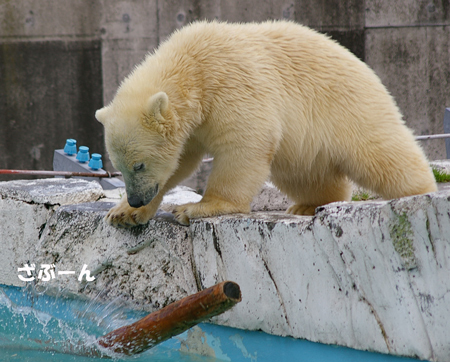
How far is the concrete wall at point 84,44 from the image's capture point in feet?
24.3

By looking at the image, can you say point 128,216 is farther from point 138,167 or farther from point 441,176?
point 441,176

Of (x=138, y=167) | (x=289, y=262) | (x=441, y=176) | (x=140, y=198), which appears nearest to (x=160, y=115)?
(x=138, y=167)

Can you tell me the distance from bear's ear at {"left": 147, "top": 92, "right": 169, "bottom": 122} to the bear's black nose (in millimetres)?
434

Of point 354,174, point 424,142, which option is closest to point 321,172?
point 354,174

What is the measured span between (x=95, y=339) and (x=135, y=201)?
772mm

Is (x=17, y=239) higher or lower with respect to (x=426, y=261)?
lower

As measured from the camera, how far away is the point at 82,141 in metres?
7.82

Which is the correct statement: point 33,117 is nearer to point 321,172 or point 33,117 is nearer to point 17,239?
point 17,239

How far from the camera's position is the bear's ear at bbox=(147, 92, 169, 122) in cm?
290

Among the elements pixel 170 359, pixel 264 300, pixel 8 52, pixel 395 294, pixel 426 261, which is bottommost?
pixel 170 359

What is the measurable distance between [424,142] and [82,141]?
5.03 metres

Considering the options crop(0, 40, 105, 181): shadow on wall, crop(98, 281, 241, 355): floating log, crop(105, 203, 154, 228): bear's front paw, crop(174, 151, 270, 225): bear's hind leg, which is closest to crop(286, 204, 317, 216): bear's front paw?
crop(174, 151, 270, 225): bear's hind leg

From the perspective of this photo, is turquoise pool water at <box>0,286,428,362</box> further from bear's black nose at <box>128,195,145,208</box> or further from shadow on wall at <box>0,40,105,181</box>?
shadow on wall at <box>0,40,105,181</box>

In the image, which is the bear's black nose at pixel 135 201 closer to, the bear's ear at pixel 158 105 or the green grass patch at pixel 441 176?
the bear's ear at pixel 158 105
